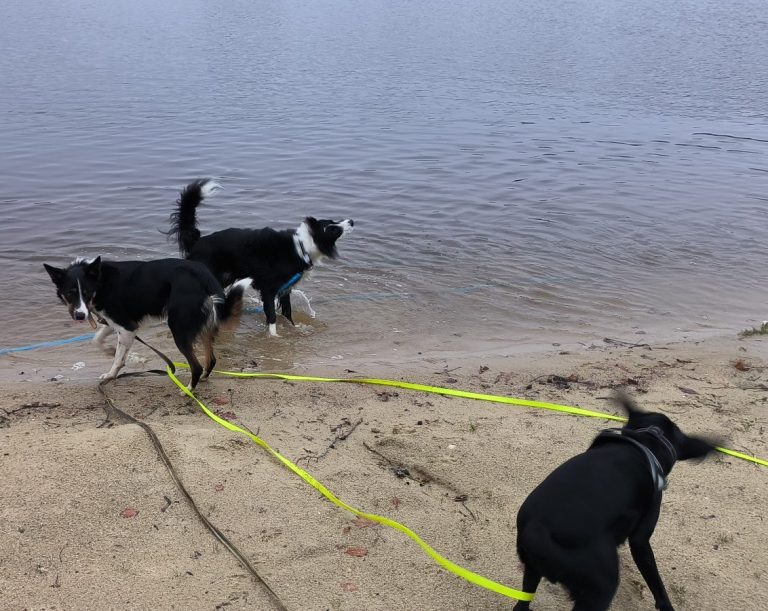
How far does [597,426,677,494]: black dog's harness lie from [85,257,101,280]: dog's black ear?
398cm

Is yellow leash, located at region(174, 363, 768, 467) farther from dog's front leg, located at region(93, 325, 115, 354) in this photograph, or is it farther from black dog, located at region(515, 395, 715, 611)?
black dog, located at region(515, 395, 715, 611)

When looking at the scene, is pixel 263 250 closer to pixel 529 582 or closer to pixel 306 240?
pixel 306 240

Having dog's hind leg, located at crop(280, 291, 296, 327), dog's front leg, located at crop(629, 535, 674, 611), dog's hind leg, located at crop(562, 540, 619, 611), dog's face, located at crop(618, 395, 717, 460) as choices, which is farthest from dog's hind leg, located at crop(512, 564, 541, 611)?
dog's hind leg, located at crop(280, 291, 296, 327)

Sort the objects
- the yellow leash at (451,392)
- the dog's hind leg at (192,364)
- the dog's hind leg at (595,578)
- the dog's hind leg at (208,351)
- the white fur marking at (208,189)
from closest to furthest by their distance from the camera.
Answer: the dog's hind leg at (595,578) → the yellow leash at (451,392) → the dog's hind leg at (192,364) → the dog's hind leg at (208,351) → the white fur marking at (208,189)

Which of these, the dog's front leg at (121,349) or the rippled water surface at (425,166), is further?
the rippled water surface at (425,166)

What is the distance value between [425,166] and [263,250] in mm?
8249

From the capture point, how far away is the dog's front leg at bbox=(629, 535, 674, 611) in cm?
326

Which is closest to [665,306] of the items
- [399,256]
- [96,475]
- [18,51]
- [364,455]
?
[399,256]

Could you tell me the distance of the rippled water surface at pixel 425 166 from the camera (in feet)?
28.4

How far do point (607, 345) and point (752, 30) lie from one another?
93.9ft

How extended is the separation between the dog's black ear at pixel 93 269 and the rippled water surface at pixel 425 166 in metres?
2.11

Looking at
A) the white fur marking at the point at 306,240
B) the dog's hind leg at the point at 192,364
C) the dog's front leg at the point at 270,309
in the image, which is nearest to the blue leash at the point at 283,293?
the dog's front leg at the point at 270,309

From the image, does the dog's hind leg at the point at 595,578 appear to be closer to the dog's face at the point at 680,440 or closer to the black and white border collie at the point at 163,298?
the dog's face at the point at 680,440

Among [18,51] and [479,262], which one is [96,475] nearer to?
[479,262]
